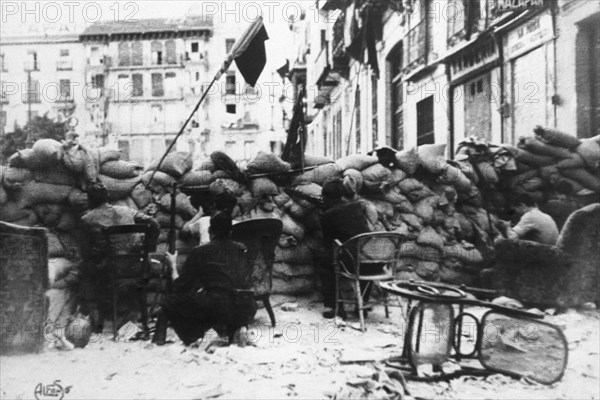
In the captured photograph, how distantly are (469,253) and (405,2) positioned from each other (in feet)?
22.0

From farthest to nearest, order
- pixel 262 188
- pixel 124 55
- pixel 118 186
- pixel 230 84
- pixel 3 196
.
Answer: pixel 124 55, pixel 230 84, pixel 262 188, pixel 118 186, pixel 3 196

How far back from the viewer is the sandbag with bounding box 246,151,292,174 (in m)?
4.82

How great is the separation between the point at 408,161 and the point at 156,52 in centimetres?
811

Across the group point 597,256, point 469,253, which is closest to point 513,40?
point 469,253

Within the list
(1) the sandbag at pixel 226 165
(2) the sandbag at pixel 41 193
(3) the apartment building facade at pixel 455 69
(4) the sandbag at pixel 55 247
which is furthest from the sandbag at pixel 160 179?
(3) the apartment building facade at pixel 455 69

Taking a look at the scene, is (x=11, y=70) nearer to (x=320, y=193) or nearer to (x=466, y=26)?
(x=320, y=193)

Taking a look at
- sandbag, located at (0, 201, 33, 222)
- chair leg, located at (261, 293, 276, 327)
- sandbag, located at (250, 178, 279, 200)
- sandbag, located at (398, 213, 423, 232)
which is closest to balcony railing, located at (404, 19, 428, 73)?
sandbag, located at (398, 213, 423, 232)

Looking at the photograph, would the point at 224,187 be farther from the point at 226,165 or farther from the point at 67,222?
the point at 67,222

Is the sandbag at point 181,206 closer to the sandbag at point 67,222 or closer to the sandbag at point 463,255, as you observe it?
the sandbag at point 67,222

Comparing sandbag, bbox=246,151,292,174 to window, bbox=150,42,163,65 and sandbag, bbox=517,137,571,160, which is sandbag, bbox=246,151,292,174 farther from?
window, bbox=150,42,163,65

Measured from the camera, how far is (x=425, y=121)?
→ 31.3 ft

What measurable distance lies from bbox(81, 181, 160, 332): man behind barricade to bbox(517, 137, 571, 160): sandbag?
4.08m

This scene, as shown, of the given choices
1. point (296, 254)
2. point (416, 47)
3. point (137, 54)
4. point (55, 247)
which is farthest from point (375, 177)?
point (137, 54)

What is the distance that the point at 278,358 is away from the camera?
3043 millimetres
